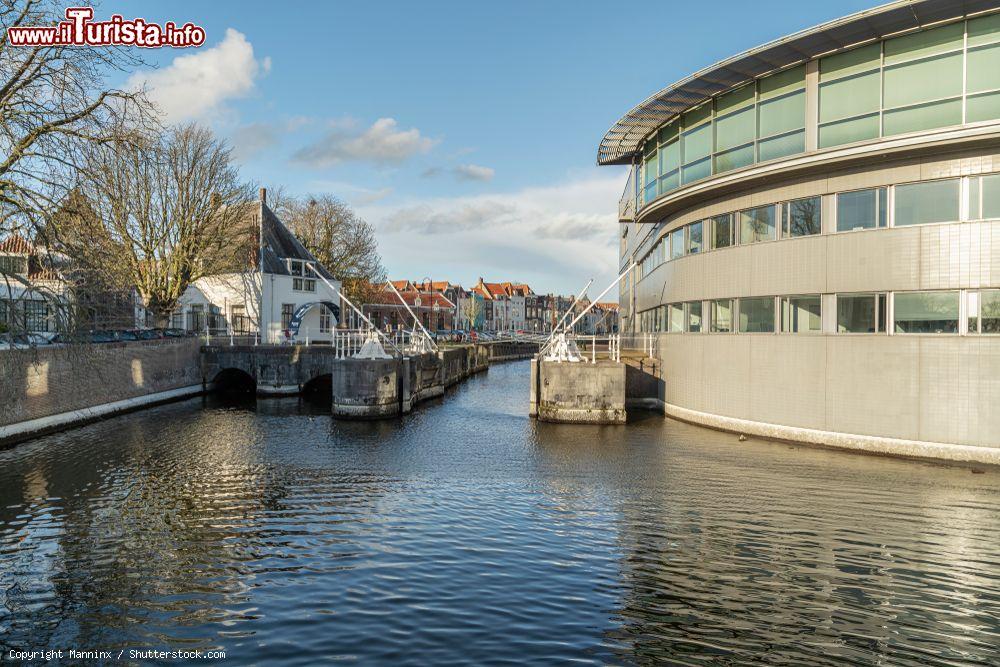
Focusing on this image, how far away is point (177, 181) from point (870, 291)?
38993mm

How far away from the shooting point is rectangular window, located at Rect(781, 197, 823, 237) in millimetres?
19594

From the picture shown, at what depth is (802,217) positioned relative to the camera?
65.7ft

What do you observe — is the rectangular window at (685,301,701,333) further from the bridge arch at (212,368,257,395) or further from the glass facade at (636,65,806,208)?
the bridge arch at (212,368,257,395)

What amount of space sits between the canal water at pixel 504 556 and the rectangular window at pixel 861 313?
383 cm

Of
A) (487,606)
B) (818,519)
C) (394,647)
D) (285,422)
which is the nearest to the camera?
(394,647)

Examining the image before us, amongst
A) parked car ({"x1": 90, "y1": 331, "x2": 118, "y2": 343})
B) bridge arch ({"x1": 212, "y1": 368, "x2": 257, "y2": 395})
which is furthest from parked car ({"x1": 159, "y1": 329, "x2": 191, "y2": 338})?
parked car ({"x1": 90, "y1": 331, "x2": 118, "y2": 343})

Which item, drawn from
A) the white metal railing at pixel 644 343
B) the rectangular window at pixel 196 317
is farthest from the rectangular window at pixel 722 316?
the rectangular window at pixel 196 317

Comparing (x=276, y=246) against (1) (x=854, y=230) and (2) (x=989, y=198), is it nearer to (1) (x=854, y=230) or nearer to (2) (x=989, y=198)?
(1) (x=854, y=230)

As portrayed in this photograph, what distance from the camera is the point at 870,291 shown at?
18297 mm

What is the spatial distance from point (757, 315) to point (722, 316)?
67.6 inches

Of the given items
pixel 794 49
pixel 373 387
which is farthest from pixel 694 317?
pixel 373 387

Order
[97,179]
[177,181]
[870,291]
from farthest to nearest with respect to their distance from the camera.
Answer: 1. [177,181]
2. [870,291]
3. [97,179]

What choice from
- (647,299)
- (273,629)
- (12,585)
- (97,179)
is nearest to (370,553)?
(273,629)

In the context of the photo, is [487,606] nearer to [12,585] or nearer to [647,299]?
[12,585]
